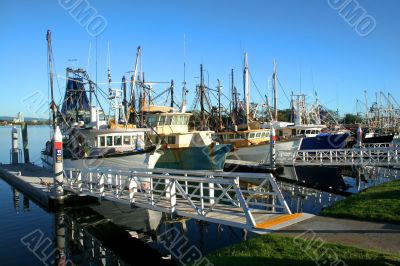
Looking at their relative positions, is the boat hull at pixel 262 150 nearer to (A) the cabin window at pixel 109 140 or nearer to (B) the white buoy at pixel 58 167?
(A) the cabin window at pixel 109 140

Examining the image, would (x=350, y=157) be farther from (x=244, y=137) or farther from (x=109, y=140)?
(x=109, y=140)

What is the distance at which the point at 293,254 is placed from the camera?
307 inches

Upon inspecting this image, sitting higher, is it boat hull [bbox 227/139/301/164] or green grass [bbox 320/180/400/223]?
boat hull [bbox 227/139/301/164]

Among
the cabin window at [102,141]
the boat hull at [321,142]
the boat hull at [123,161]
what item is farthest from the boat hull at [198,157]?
the boat hull at [321,142]

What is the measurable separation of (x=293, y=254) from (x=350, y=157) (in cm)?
2639

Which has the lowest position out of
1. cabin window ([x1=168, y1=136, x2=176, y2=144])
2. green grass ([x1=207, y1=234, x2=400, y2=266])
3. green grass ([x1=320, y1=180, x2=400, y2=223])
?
green grass ([x1=207, y1=234, x2=400, y2=266])

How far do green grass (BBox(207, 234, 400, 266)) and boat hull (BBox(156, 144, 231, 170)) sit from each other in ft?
74.7

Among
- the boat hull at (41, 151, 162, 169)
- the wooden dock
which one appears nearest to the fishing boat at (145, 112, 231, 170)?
the boat hull at (41, 151, 162, 169)

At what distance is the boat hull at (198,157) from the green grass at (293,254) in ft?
74.7

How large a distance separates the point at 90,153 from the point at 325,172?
20.7m

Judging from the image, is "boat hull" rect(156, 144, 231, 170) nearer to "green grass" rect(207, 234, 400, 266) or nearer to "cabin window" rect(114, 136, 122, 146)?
"cabin window" rect(114, 136, 122, 146)

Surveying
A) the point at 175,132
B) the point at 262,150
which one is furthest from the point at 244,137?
Result: the point at 175,132

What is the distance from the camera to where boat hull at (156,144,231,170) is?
3175 cm

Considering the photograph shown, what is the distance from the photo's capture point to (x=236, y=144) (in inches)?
1540
